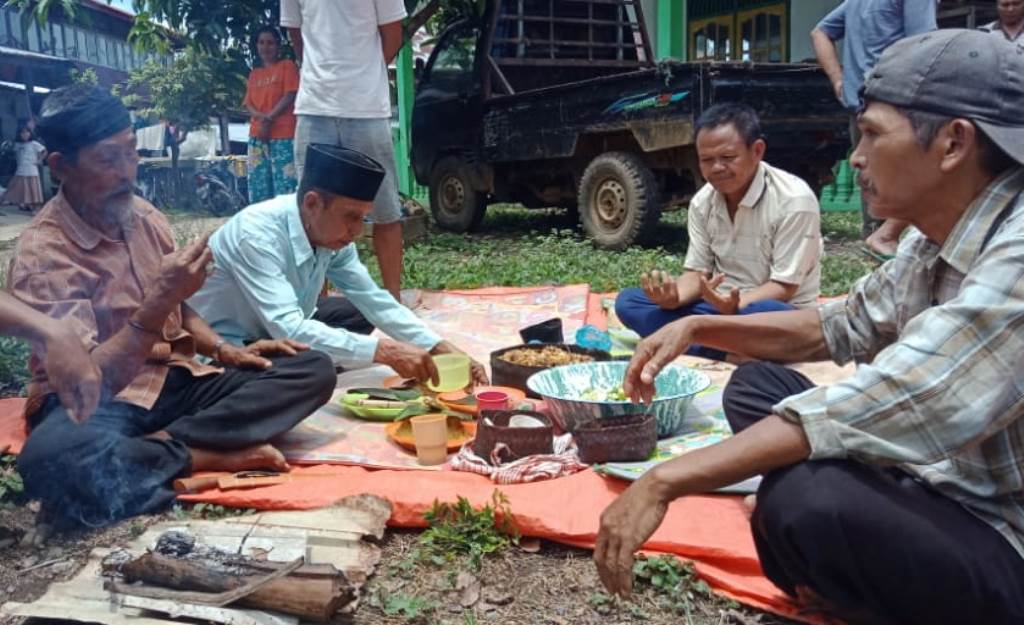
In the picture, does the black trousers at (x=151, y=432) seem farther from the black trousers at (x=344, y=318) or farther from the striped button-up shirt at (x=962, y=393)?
the striped button-up shirt at (x=962, y=393)

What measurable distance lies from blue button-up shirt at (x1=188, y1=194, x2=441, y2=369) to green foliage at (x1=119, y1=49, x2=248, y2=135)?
19.6ft

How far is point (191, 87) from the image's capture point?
9.55 m

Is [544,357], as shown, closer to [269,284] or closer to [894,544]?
[269,284]

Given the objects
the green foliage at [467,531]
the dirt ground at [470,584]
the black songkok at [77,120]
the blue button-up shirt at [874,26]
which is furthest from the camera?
the blue button-up shirt at [874,26]

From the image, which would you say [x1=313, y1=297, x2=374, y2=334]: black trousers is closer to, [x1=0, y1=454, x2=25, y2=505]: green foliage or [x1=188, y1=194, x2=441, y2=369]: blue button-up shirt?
[x1=188, y1=194, x2=441, y2=369]: blue button-up shirt

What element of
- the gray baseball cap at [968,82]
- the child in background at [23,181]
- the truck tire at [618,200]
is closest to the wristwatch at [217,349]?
the gray baseball cap at [968,82]

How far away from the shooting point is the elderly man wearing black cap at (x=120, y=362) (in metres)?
2.61

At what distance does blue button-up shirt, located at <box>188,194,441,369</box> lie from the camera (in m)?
3.36

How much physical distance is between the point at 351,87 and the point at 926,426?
394cm

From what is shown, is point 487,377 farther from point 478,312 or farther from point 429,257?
point 429,257

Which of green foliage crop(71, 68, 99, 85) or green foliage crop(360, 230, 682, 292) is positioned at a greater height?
green foliage crop(71, 68, 99, 85)

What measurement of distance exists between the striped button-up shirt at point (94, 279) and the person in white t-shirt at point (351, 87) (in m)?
1.94

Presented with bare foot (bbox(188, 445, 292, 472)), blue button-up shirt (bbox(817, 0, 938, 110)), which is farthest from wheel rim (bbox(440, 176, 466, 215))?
bare foot (bbox(188, 445, 292, 472))

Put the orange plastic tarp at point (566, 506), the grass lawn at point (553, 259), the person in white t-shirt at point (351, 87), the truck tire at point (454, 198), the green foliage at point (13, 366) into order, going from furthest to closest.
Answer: the truck tire at point (454, 198) < the grass lawn at point (553, 259) < the person in white t-shirt at point (351, 87) < the green foliage at point (13, 366) < the orange plastic tarp at point (566, 506)
